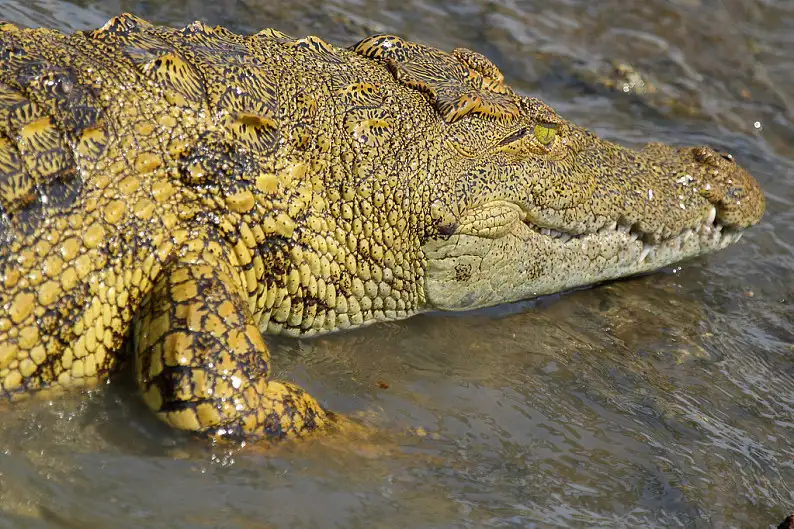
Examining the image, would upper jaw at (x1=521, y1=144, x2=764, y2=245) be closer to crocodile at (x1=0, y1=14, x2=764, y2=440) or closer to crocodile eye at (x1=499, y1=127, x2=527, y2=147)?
crocodile at (x1=0, y1=14, x2=764, y2=440)

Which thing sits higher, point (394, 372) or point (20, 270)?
point (20, 270)

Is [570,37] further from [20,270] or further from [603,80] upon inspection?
[20,270]

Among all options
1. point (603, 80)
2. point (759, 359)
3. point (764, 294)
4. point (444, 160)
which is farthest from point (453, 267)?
point (603, 80)

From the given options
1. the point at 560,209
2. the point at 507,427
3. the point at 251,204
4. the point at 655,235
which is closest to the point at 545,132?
the point at 560,209

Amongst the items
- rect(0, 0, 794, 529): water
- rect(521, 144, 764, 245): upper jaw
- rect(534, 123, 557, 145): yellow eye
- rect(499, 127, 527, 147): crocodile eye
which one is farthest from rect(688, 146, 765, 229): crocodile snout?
rect(499, 127, 527, 147): crocodile eye

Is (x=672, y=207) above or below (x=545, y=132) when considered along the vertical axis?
below

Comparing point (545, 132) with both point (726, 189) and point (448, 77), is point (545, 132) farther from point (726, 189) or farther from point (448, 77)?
point (726, 189)
